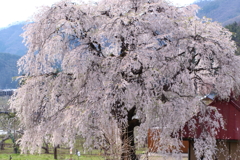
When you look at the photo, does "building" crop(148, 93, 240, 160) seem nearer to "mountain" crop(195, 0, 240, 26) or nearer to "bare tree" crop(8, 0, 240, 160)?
"bare tree" crop(8, 0, 240, 160)

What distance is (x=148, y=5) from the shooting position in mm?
10195

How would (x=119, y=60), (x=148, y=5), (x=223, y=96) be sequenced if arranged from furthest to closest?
(x=223, y=96) < (x=148, y=5) < (x=119, y=60)

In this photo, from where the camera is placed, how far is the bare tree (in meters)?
9.22

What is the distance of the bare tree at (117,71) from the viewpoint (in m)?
9.22

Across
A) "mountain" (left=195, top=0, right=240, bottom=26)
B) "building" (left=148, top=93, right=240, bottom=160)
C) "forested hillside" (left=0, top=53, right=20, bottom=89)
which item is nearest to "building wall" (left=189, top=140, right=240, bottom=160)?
"building" (left=148, top=93, right=240, bottom=160)

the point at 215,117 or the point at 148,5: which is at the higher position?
the point at 148,5

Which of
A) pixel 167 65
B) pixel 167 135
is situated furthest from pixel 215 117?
pixel 167 65

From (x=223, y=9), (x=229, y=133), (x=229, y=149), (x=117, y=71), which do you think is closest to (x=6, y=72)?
(x=223, y=9)

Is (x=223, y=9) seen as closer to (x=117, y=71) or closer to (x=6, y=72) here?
(x=6, y=72)

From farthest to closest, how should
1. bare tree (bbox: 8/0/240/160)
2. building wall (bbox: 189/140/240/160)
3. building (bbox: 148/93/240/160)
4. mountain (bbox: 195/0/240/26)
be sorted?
mountain (bbox: 195/0/240/26) → building wall (bbox: 189/140/240/160) → building (bbox: 148/93/240/160) → bare tree (bbox: 8/0/240/160)

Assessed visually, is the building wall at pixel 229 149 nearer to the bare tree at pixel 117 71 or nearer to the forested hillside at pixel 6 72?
the bare tree at pixel 117 71

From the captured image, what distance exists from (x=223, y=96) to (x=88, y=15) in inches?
233

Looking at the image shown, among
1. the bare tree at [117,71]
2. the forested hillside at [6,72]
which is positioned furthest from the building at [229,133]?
the forested hillside at [6,72]

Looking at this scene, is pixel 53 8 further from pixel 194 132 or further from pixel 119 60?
pixel 194 132
